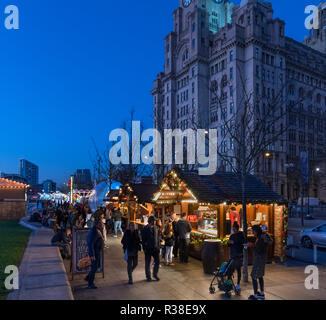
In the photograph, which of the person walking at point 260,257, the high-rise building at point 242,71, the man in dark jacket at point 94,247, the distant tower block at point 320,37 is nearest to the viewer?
the person walking at point 260,257

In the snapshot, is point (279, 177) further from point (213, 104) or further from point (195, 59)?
point (195, 59)

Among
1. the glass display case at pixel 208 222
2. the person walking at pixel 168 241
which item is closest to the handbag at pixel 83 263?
the person walking at pixel 168 241

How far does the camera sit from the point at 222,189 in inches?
489

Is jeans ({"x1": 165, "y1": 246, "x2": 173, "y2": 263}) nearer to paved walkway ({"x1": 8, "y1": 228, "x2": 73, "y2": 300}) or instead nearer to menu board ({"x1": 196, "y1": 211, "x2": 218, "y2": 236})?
menu board ({"x1": 196, "y1": 211, "x2": 218, "y2": 236})

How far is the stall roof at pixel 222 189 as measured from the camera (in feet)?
38.2

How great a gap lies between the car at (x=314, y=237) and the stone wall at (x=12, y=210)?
25.2 metres

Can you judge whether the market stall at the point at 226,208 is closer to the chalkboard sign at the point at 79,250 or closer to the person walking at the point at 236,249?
the person walking at the point at 236,249

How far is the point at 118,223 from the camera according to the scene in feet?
61.1

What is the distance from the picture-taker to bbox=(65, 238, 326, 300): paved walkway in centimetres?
777

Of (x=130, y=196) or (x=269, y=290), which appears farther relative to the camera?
(x=130, y=196)

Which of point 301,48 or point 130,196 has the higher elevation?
point 301,48

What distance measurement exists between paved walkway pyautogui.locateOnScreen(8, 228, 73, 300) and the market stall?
533 cm
